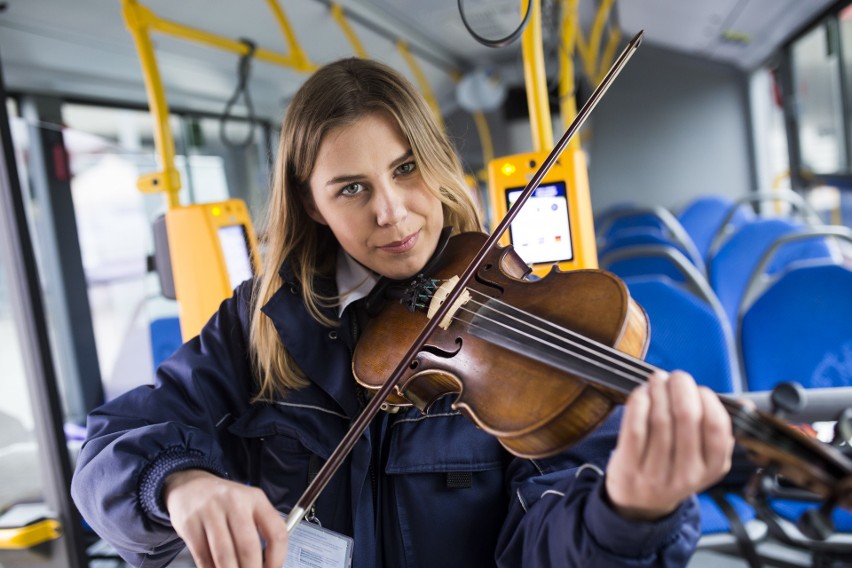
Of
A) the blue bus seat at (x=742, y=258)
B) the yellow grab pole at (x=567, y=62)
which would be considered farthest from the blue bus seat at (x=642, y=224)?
the yellow grab pole at (x=567, y=62)

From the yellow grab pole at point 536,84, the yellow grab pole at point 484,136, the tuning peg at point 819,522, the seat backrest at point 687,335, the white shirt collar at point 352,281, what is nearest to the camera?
the tuning peg at point 819,522

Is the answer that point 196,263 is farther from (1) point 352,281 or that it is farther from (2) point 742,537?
(2) point 742,537

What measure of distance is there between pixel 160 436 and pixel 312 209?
1.75 feet

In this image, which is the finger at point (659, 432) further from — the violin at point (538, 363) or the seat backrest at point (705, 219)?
the seat backrest at point (705, 219)

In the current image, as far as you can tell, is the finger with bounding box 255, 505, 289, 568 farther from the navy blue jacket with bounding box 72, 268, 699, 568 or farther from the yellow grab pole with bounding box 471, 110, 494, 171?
the yellow grab pole with bounding box 471, 110, 494, 171

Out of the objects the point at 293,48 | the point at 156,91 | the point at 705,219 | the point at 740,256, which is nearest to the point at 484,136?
the point at 705,219

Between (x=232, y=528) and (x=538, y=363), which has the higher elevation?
(x=538, y=363)

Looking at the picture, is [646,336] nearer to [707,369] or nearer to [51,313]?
[707,369]

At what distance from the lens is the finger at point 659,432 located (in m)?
0.69

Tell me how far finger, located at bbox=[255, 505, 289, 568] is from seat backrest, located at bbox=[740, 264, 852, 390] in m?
2.04

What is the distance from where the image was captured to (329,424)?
1.22 m

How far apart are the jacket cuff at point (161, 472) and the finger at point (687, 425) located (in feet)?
2.28

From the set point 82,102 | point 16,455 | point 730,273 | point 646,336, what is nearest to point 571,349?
point 646,336

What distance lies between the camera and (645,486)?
2.39 feet
